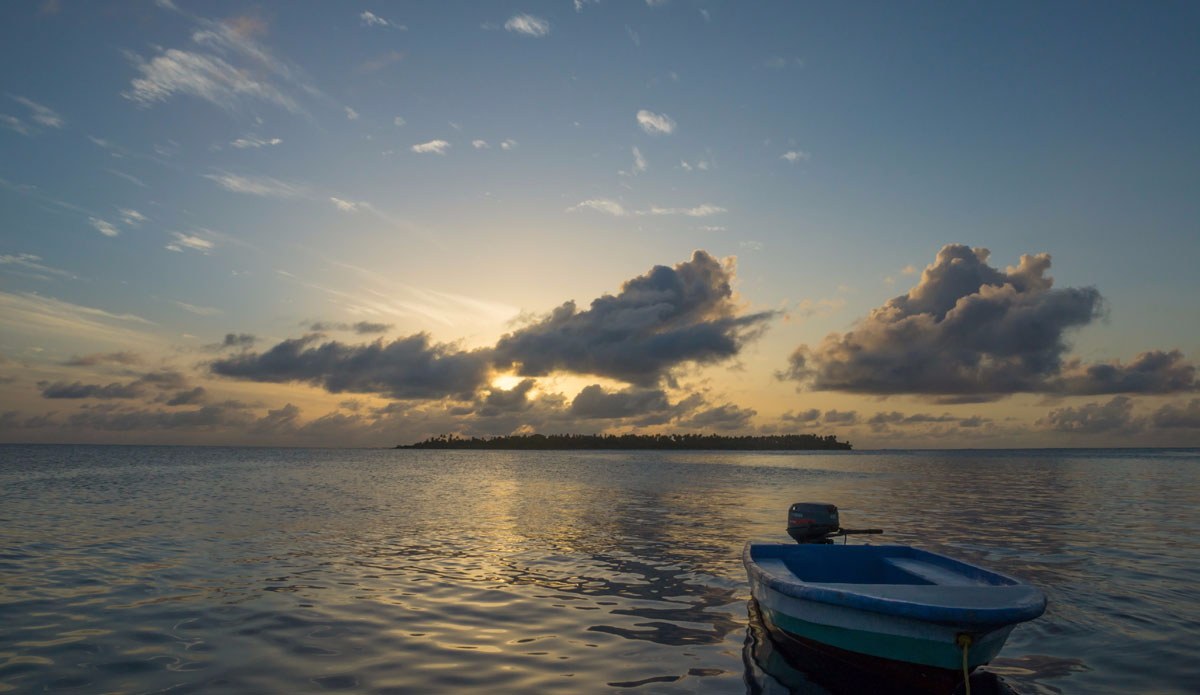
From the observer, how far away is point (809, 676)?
1185cm

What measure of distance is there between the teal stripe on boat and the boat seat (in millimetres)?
2640

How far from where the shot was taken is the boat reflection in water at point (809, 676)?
1108 cm

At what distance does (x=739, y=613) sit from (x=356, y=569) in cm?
1250

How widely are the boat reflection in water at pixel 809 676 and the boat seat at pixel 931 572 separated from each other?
5.85ft

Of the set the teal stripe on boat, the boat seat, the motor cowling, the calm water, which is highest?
the motor cowling

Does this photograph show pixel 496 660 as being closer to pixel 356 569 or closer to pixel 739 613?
pixel 739 613

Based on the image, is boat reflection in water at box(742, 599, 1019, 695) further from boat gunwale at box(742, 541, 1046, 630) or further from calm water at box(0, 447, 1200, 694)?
boat gunwale at box(742, 541, 1046, 630)

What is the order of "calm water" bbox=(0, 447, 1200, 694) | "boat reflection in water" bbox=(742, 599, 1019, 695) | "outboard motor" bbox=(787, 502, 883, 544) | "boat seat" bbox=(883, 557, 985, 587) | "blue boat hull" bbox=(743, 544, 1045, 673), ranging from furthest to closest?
"outboard motor" bbox=(787, 502, 883, 544)
"boat seat" bbox=(883, 557, 985, 587)
"calm water" bbox=(0, 447, 1200, 694)
"boat reflection in water" bbox=(742, 599, 1019, 695)
"blue boat hull" bbox=(743, 544, 1045, 673)

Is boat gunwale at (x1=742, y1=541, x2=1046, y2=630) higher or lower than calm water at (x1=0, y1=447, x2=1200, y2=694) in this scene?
higher

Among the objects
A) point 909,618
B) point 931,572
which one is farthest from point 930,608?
point 931,572

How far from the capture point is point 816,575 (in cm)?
1605

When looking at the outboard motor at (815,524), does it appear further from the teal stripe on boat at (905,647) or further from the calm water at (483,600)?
the teal stripe on boat at (905,647)

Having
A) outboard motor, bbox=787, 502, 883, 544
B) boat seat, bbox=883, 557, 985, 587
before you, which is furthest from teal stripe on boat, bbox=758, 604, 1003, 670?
outboard motor, bbox=787, 502, 883, 544

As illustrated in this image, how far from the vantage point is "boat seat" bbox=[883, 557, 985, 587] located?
1328 centimetres
